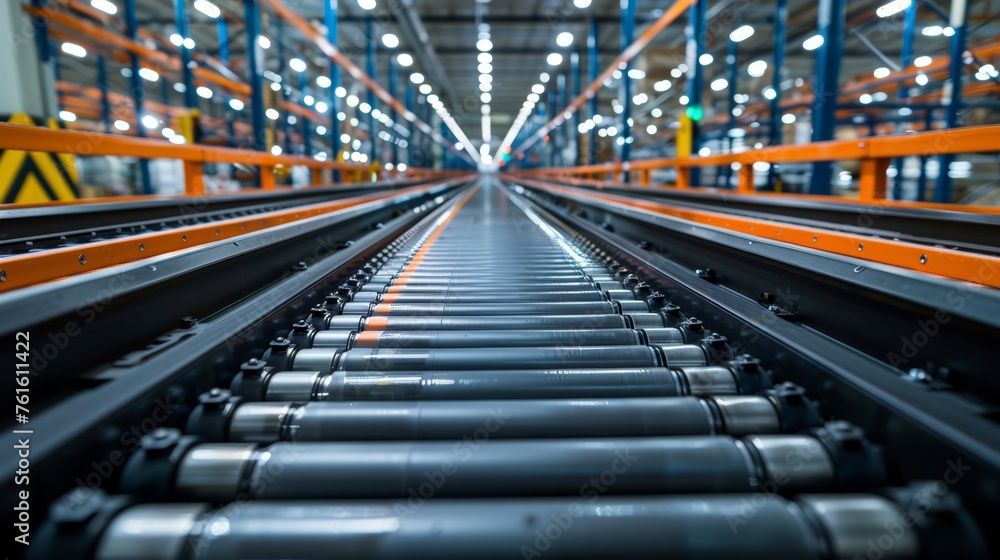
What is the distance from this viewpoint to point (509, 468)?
1.05 meters

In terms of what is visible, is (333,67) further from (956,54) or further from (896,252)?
(896,252)

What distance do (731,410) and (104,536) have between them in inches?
52.0

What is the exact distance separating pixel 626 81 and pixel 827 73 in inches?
221

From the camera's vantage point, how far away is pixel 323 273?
245 centimetres

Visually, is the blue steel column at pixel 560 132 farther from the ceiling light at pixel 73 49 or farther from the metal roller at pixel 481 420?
the metal roller at pixel 481 420

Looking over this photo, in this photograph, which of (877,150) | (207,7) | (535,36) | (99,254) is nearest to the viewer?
(99,254)

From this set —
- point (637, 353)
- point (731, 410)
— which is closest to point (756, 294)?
point (637, 353)

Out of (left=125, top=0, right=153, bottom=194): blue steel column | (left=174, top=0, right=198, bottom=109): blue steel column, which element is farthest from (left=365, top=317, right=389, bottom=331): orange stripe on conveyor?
(left=125, top=0, right=153, bottom=194): blue steel column

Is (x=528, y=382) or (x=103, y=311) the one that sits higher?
(x=103, y=311)

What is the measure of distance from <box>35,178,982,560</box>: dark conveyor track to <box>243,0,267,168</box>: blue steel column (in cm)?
613

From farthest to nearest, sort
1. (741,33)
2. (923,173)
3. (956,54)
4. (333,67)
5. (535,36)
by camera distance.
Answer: (535,36), (333,67), (741,33), (923,173), (956,54)

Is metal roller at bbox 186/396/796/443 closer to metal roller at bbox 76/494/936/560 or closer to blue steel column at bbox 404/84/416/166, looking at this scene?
metal roller at bbox 76/494/936/560

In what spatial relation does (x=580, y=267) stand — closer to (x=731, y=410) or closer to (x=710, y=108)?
(x=731, y=410)

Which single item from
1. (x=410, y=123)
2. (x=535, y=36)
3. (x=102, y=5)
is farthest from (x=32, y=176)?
(x=410, y=123)
